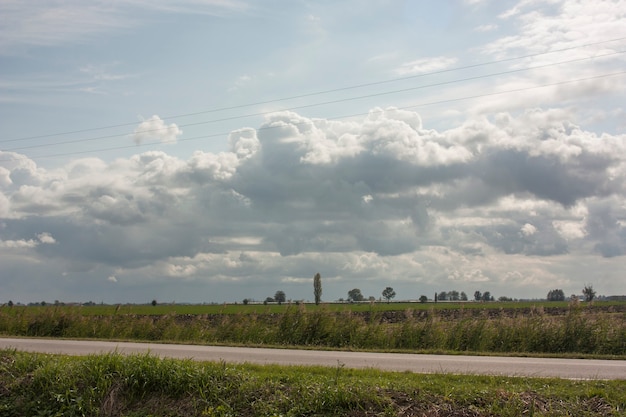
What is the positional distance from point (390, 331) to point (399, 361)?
6.59 m

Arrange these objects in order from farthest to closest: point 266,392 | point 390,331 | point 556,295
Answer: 1. point 556,295
2. point 390,331
3. point 266,392

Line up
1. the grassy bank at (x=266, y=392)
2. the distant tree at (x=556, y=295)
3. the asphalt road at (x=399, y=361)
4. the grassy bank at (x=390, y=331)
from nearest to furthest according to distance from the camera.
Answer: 1. the grassy bank at (x=266, y=392)
2. the asphalt road at (x=399, y=361)
3. the grassy bank at (x=390, y=331)
4. the distant tree at (x=556, y=295)

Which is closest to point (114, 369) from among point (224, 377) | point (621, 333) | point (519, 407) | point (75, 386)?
point (75, 386)

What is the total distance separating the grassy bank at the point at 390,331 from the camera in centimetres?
2181

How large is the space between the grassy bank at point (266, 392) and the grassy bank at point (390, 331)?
9922 millimetres

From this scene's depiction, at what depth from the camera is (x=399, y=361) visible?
17.4 m

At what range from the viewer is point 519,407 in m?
10.1

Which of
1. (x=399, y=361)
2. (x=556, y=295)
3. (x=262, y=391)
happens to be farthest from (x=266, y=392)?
(x=556, y=295)

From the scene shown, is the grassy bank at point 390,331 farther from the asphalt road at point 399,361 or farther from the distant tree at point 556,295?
the distant tree at point 556,295

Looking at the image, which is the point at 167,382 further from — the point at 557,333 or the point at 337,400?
the point at 557,333

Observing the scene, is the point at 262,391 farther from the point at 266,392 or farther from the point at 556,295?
the point at 556,295

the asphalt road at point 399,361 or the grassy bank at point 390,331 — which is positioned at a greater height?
the grassy bank at point 390,331

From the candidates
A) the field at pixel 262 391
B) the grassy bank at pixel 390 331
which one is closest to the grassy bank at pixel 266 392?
the field at pixel 262 391

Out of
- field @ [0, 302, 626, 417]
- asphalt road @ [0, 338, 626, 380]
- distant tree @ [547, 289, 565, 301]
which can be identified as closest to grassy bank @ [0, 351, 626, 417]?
field @ [0, 302, 626, 417]
